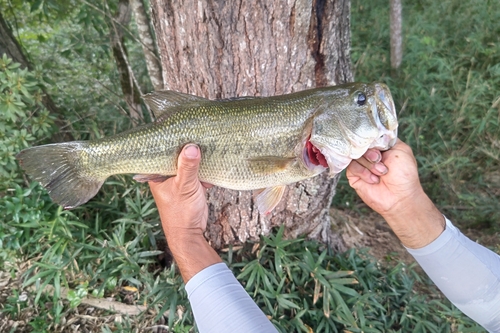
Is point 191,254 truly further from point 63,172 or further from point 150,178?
point 63,172

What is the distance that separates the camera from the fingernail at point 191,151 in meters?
2.03

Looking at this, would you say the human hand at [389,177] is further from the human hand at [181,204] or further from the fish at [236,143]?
the human hand at [181,204]

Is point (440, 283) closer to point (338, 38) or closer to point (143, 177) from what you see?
point (338, 38)

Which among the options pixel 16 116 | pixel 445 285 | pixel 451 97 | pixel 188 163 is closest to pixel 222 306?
pixel 188 163

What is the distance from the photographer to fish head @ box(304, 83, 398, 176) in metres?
2.00

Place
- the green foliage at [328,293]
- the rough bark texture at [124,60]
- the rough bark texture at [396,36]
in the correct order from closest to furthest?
the green foliage at [328,293] → the rough bark texture at [124,60] → the rough bark texture at [396,36]

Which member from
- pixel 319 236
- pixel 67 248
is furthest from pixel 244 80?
pixel 67 248

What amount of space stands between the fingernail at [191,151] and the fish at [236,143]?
9cm

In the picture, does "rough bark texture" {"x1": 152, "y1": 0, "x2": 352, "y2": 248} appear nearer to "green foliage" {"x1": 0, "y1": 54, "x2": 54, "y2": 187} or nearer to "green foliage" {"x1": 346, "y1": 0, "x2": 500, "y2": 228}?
"green foliage" {"x1": 0, "y1": 54, "x2": 54, "y2": 187}

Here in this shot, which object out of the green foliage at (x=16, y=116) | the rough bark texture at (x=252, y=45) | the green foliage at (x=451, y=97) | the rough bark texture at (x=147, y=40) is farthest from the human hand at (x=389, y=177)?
the green foliage at (x=16, y=116)

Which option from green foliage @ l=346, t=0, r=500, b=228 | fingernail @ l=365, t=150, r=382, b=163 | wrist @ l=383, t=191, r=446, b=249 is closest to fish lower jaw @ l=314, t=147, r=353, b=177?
fingernail @ l=365, t=150, r=382, b=163

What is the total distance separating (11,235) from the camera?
3.19 metres

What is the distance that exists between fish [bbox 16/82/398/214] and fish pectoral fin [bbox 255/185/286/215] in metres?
0.07

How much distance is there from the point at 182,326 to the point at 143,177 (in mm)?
1393
